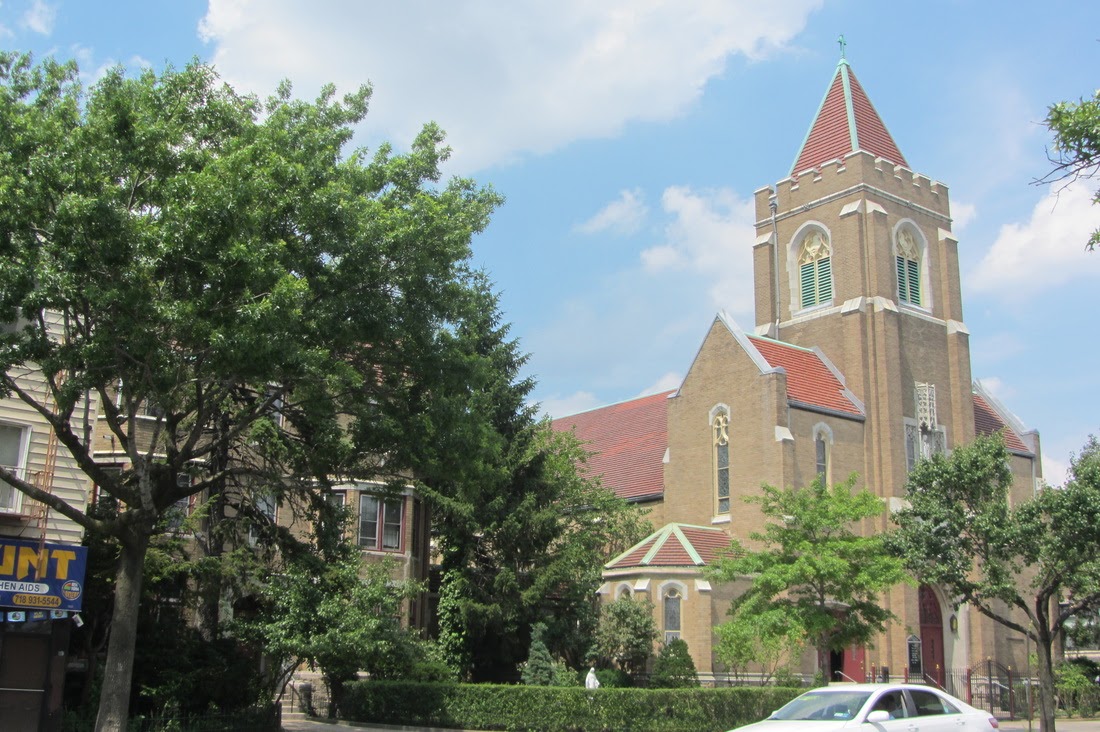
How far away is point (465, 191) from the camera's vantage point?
2161 cm

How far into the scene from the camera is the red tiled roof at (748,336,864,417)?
1501 inches

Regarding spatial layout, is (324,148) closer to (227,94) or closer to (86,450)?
(227,94)

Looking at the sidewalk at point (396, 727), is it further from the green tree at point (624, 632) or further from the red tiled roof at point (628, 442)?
the red tiled roof at point (628, 442)

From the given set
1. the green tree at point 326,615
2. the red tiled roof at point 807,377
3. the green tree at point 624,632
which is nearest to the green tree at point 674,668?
the green tree at point 624,632

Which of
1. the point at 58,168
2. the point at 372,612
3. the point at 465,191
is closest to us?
the point at 58,168

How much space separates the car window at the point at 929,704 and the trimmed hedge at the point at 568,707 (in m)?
9.81

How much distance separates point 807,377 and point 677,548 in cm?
907

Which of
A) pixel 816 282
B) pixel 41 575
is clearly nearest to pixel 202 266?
pixel 41 575

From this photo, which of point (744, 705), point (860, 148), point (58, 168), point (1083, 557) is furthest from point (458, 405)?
point (860, 148)

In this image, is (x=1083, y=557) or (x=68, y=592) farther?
(x=1083, y=557)

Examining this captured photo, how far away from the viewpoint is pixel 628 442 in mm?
47719

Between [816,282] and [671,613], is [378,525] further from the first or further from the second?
[816,282]

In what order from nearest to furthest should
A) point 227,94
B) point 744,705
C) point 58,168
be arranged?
point 58,168 → point 227,94 → point 744,705

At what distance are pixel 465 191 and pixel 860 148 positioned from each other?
2653cm
